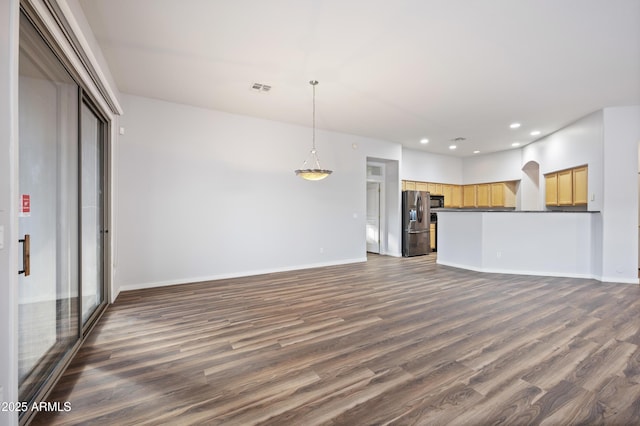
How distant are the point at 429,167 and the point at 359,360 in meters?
7.34

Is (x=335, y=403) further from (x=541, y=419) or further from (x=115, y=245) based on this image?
(x=115, y=245)

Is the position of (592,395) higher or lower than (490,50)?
lower

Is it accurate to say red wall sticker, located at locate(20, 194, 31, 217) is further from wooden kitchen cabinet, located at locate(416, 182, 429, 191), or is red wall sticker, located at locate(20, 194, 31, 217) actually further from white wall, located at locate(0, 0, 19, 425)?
wooden kitchen cabinet, located at locate(416, 182, 429, 191)

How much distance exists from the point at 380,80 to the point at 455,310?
3110mm

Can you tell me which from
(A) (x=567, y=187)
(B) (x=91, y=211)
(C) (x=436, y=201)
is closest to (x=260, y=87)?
(B) (x=91, y=211)

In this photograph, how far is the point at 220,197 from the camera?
194 inches

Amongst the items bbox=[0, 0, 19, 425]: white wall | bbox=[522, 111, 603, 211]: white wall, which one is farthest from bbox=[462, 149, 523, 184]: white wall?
bbox=[0, 0, 19, 425]: white wall

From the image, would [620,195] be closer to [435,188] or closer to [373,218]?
[435,188]

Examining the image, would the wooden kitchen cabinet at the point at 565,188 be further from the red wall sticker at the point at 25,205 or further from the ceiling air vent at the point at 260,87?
the red wall sticker at the point at 25,205

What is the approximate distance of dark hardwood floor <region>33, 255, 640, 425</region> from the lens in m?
1.68

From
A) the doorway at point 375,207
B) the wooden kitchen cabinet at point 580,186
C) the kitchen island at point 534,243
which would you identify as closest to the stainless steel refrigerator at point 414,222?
the doorway at point 375,207

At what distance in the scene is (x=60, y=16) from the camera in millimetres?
1849

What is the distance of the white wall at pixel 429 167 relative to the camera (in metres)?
8.01

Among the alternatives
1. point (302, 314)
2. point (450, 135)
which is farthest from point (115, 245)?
point (450, 135)
